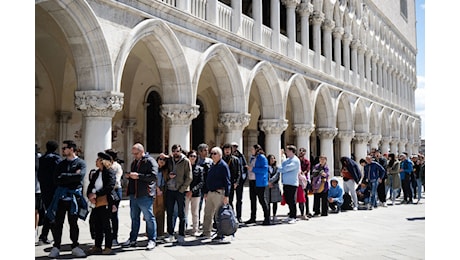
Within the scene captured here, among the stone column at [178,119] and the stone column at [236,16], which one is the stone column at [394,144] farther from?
the stone column at [178,119]

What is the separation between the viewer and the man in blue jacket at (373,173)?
1289 centimetres

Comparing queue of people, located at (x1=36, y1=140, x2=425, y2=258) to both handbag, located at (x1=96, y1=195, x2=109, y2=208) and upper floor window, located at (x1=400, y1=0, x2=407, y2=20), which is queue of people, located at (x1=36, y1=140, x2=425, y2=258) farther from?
upper floor window, located at (x1=400, y1=0, x2=407, y2=20)

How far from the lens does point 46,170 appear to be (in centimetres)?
695

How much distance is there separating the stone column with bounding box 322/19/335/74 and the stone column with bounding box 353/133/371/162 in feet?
19.5

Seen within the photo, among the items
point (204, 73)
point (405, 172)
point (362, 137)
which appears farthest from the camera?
point (362, 137)

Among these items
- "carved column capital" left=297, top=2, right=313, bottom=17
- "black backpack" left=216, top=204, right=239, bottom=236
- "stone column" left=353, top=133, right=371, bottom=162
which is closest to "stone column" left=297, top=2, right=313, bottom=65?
"carved column capital" left=297, top=2, right=313, bottom=17

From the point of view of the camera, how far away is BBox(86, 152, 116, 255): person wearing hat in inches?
264

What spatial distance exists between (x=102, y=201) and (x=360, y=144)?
2209cm

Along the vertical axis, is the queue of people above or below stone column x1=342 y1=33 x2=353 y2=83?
below

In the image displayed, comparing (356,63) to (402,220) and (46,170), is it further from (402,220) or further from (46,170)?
(46,170)

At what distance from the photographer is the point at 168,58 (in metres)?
12.3

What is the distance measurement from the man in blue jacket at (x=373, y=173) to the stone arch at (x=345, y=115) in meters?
11.4

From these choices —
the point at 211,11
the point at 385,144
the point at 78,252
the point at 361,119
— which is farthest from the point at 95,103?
the point at 385,144

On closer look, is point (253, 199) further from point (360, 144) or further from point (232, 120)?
point (360, 144)
